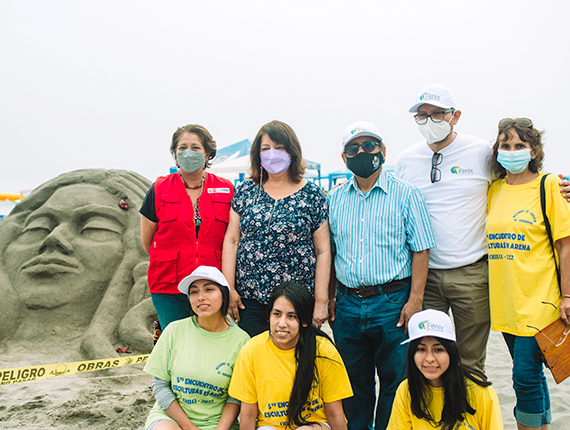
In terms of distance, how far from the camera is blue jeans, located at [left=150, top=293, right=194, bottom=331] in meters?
2.79

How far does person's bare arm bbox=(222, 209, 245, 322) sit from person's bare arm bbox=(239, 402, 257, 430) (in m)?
0.51

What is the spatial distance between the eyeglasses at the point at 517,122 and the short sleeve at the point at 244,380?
1953 millimetres

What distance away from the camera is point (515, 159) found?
243 centimetres

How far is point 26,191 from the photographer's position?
11.9 metres

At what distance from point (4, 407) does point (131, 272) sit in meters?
1.85

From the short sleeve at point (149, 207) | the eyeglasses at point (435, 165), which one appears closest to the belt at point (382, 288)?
the eyeglasses at point (435, 165)

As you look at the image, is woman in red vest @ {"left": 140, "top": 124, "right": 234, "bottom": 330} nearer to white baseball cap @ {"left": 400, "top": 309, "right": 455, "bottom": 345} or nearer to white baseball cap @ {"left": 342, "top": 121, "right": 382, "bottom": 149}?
white baseball cap @ {"left": 342, "top": 121, "right": 382, "bottom": 149}

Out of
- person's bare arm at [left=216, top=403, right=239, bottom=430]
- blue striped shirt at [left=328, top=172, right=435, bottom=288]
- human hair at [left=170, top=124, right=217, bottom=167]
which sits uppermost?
human hair at [left=170, top=124, right=217, bottom=167]

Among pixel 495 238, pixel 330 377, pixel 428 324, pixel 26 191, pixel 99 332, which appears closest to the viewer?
pixel 428 324

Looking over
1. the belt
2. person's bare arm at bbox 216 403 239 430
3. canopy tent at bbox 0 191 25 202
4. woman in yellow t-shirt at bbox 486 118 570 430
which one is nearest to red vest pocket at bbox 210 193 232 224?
the belt

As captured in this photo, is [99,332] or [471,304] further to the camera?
[99,332]

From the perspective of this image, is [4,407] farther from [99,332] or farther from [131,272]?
[131,272]

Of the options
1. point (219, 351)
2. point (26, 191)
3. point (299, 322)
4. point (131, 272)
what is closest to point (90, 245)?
point (131, 272)

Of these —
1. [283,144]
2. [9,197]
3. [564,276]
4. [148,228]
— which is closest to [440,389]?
[564,276]
